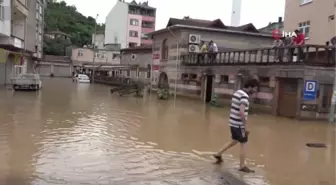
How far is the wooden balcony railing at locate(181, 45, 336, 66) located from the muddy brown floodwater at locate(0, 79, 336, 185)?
436 centimetres

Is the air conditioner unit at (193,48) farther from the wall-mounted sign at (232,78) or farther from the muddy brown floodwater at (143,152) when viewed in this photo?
the muddy brown floodwater at (143,152)

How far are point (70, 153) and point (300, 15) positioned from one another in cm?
2457

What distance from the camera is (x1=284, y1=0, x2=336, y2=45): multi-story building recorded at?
2534 cm

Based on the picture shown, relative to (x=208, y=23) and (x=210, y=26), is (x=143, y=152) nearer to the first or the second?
(x=210, y=26)

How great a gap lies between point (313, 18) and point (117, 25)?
2322 inches

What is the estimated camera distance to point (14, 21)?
35625 millimetres

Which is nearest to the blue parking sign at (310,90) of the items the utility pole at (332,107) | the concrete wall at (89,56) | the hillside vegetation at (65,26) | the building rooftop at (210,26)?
the utility pole at (332,107)

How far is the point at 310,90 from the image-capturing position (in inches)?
718

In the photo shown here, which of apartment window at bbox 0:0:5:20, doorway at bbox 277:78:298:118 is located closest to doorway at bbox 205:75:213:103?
doorway at bbox 277:78:298:118

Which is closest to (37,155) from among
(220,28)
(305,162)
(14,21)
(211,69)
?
(305,162)

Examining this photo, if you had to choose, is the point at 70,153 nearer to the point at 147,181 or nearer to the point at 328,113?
the point at 147,181

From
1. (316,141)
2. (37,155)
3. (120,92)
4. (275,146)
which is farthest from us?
(120,92)

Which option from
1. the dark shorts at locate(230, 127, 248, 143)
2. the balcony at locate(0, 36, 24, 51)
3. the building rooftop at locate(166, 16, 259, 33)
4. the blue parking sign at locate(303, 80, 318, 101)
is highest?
the building rooftop at locate(166, 16, 259, 33)

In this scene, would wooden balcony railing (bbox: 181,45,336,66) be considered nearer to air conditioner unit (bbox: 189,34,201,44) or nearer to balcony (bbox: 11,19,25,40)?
air conditioner unit (bbox: 189,34,201,44)
